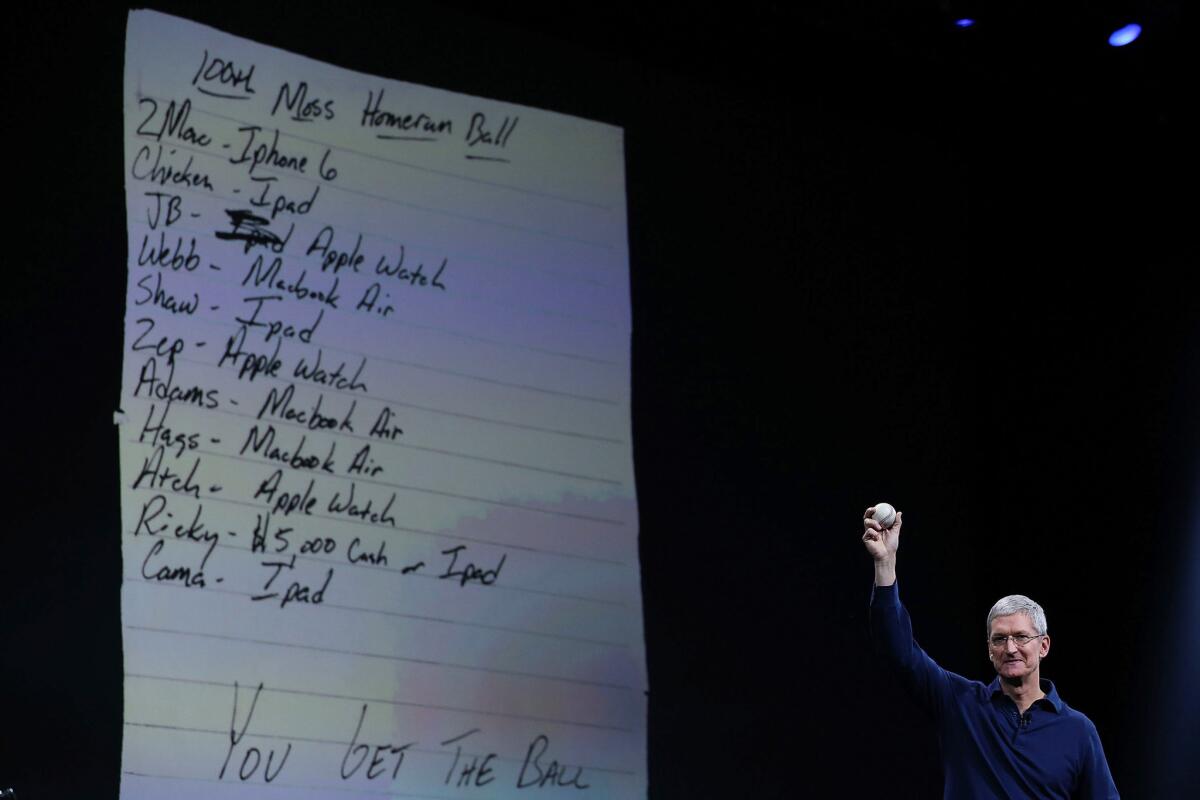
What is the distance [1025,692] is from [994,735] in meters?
0.08

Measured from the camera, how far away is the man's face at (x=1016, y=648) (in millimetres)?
2053

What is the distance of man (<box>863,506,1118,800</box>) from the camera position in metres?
2.01

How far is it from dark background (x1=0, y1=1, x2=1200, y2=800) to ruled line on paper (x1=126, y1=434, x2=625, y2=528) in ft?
0.48

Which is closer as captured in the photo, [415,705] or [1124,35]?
[415,705]

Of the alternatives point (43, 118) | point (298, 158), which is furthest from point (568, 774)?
point (43, 118)

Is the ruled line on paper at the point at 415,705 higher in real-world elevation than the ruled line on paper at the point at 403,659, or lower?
lower

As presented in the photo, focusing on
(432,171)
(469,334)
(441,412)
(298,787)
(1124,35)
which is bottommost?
(298,787)

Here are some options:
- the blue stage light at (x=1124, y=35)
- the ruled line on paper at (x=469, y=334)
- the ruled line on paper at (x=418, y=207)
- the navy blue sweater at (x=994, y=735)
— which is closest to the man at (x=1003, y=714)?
the navy blue sweater at (x=994, y=735)

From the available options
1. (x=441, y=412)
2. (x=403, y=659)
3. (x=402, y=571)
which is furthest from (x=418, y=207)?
(x=403, y=659)

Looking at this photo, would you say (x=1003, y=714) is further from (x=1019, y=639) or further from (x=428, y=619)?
(x=428, y=619)

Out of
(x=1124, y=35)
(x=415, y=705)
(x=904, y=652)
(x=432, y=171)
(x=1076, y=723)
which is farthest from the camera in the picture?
(x=1124, y=35)

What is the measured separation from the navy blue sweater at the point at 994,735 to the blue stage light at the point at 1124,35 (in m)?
Result: 1.52

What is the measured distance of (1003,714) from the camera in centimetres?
209

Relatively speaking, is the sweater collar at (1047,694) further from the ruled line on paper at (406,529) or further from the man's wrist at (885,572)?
the ruled line on paper at (406,529)
